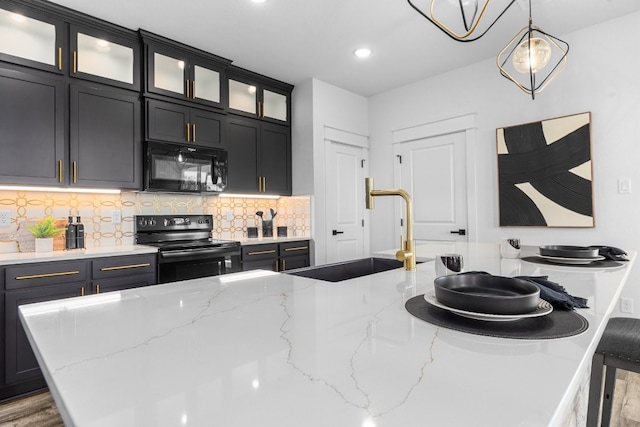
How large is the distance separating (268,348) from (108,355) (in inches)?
10.6

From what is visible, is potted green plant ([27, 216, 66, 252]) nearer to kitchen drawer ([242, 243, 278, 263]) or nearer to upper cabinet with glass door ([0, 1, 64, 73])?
upper cabinet with glass door ([0, 1, 64, 73])

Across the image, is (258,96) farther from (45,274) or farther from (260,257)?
(45,274)

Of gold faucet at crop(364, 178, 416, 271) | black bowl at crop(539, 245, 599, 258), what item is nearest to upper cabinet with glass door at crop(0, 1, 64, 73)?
gold faucet at crop(364, 178, 416, 271)

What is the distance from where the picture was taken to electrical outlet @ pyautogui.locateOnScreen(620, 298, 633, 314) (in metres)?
2.69

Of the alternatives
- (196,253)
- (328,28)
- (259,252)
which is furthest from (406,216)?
(259,252)

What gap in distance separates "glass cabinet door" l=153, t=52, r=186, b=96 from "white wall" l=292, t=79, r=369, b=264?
52.5 inches

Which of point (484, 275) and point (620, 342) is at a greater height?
point (484, 275)

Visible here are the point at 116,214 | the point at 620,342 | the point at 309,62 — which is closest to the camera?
the point at 620,342

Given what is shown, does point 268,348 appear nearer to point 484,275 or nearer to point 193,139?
point 484,275

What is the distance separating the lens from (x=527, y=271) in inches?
55.1

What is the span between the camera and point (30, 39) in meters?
2.42

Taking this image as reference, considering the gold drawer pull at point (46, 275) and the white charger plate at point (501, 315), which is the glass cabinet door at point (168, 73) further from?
the white charger plate at point (501, 315)

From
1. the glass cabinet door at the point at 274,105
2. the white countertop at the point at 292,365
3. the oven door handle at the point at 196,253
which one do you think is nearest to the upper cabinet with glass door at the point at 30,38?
the oven door handle at the point at 196,253

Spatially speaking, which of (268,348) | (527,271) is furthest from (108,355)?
(527,271)
